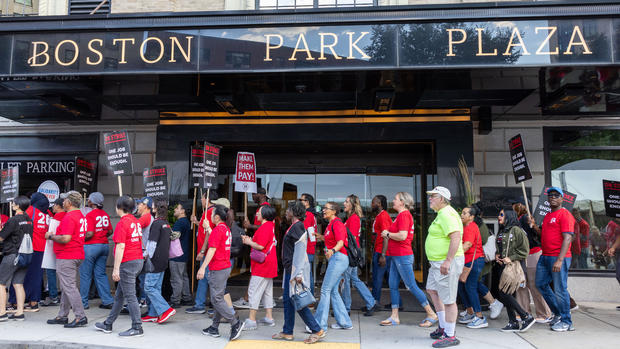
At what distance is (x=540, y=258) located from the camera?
22.5 ft

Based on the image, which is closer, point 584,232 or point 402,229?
point 402,229

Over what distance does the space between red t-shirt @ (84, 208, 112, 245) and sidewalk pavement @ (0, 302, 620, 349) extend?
52.2 inches

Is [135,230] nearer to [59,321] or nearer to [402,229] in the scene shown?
[59,321]

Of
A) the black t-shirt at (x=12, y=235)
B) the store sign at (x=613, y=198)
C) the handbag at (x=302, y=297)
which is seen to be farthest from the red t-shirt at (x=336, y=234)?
the store sign at (x=613, y=198)

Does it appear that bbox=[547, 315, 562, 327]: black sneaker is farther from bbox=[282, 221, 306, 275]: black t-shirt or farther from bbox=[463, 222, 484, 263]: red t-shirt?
bbox=[282, 221, 306, 275]: black t-shirt

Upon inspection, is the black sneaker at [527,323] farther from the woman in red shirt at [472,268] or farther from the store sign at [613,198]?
the store sign at [613,198]

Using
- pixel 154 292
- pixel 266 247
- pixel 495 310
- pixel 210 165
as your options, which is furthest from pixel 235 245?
pixel 495 310

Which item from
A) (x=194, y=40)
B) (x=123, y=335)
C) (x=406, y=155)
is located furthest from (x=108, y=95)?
(x=406, y=155)

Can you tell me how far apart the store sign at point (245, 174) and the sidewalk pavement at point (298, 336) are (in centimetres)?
258

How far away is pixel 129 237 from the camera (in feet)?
19.9

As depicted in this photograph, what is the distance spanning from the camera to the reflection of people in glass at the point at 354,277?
7.26 meters

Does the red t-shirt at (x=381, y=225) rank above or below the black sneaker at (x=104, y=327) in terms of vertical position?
above

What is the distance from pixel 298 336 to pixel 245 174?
3.65 m

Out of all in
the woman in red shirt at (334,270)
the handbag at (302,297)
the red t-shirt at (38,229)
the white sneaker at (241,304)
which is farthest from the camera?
the white sneaker at (241,304)
